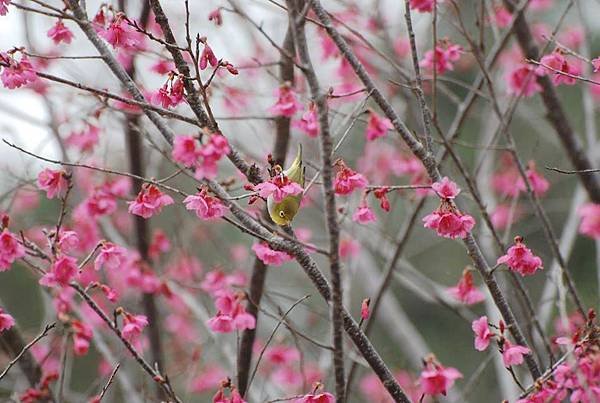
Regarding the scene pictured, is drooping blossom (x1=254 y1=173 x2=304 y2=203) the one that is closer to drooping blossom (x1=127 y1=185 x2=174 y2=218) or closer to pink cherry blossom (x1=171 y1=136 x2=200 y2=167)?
pink cherry blossom (x1=171 y1=136 x2=200 y2=167)

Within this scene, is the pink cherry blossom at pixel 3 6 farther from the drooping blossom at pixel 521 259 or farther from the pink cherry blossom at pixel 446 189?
the drooping blossom at pixel 521 259

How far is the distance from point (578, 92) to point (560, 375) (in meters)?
5.81

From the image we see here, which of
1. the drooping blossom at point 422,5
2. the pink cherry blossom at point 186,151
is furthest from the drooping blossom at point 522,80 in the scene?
the pink cherry blossom at point 186,151

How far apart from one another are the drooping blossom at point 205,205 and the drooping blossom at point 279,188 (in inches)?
4.5

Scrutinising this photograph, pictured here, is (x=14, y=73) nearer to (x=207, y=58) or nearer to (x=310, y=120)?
(x=207, y=58)

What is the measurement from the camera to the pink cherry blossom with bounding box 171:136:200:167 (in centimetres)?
157

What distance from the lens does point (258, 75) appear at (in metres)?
4.11

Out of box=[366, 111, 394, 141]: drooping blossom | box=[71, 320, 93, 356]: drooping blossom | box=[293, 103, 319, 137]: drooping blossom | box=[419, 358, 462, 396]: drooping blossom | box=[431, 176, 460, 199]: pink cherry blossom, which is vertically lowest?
box=[71, 320, 93, 356]: drooping blossom

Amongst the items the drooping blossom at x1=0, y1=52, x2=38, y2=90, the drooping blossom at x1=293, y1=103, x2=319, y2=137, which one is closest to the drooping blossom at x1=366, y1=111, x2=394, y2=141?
the drooping blossom at x1=293, y1=103, x2=319, y2=137

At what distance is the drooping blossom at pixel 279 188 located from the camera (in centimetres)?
172

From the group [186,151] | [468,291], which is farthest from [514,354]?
[186,151]

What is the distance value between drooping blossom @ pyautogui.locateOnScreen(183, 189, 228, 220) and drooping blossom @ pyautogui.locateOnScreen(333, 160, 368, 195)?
340 mm

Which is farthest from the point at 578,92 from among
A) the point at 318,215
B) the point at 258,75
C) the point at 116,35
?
the point at 116,35

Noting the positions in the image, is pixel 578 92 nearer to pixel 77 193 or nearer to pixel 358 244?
pixel 358 244
